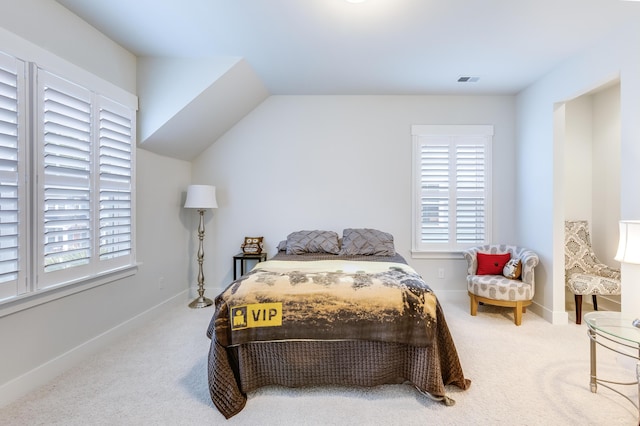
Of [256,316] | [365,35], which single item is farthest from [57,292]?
[365,35]

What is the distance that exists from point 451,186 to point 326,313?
2.90 m

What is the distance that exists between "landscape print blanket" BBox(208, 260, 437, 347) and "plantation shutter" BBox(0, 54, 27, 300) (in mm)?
1307

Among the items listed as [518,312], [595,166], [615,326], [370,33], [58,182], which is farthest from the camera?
[595,166]

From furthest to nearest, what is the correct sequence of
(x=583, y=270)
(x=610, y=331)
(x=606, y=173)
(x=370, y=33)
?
(x=606, y=173) → (x=583, y=270) → (x=370, y=33) → (x=610, y=331)

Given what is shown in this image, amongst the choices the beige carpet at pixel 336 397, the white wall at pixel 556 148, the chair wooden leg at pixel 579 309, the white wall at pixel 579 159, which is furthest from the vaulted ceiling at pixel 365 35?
the chair wooden leg at pixel 579 309

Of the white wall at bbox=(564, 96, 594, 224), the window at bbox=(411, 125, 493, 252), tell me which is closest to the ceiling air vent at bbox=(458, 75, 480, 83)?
the window at bbox=(411, 125, 493, 252)

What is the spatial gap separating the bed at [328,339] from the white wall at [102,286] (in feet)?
4.20

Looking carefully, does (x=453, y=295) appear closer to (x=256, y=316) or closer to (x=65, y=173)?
(x=256, y=316)

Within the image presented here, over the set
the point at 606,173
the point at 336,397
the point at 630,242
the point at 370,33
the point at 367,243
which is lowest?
the point at 336,397

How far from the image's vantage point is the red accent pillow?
11.5ft

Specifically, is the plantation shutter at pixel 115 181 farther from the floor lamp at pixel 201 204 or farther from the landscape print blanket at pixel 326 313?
the landscape print blanket at pixel 326 313

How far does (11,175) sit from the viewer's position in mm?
1922

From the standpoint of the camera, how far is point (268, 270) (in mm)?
2416

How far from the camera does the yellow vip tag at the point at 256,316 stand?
6.18 feet
